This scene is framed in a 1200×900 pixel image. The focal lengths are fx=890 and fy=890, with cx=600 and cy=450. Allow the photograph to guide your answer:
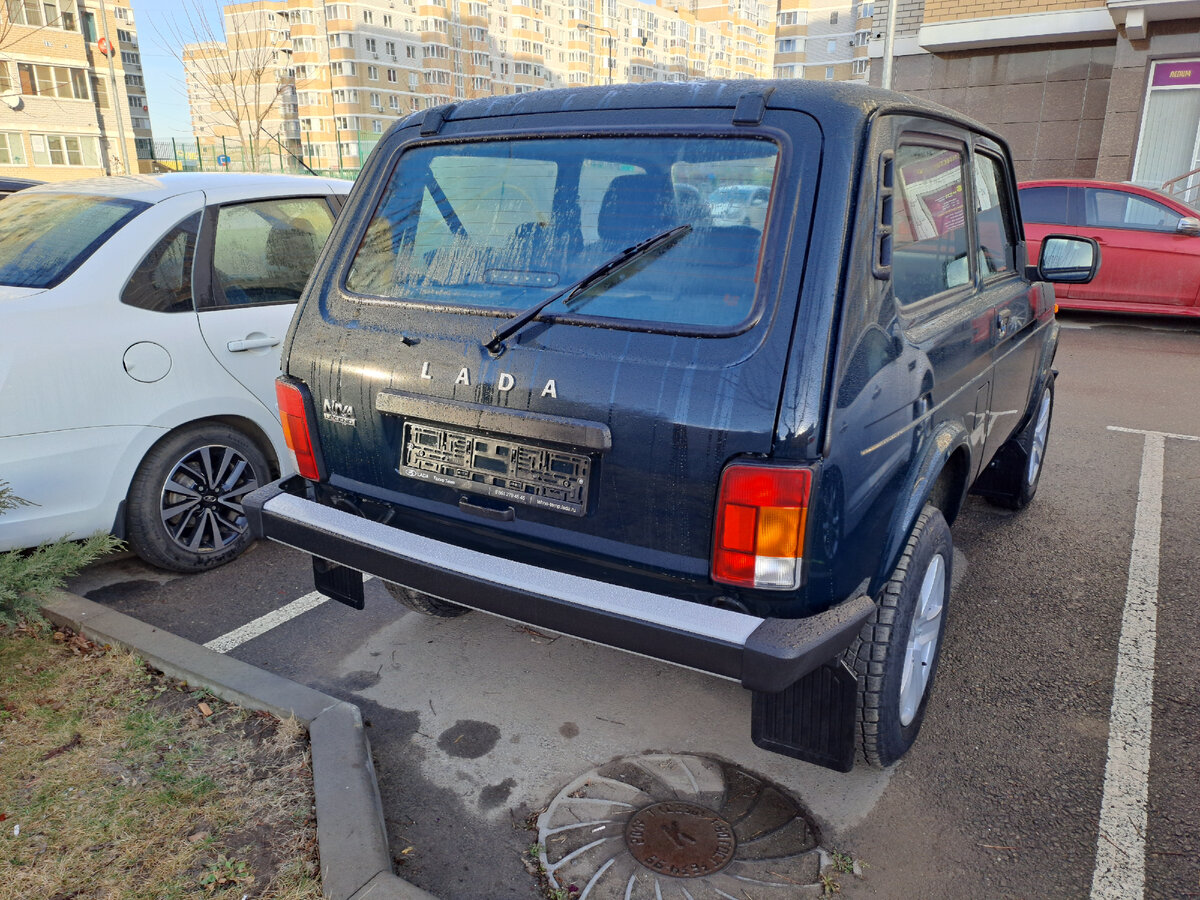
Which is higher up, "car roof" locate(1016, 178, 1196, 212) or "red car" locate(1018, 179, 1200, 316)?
"car roof" locate(1016, 178, 1196, 212)

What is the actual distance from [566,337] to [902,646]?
1272mm

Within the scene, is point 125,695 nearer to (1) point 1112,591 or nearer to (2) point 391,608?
(2) point 391,608

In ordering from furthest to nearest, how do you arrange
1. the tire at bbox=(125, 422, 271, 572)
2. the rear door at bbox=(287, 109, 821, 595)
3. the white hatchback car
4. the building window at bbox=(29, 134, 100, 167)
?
the building window at bbox=(29, 134, 100, 167)
the tire at bbox=(125, 422, 271, 572)
the white hatchback car
the rear door at bbox=(287, 109, 821, 595)

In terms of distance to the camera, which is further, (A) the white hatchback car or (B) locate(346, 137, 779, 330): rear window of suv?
(A) the white hatchback car

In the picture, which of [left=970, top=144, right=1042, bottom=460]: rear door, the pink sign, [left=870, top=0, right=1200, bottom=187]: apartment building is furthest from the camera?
[left=870, top=0, right=1200, bottom=187]: apartment building

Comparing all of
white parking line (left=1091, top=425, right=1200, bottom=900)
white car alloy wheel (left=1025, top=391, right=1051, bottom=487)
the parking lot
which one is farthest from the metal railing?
white parking line (left=1091, top=425, right=1200, bottom=900)

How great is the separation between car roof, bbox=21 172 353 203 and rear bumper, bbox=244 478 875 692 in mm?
2277

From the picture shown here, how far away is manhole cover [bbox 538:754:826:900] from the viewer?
2.35 metres

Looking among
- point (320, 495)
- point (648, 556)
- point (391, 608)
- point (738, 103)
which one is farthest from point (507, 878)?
point (738, 103)

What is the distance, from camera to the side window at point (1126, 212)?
10.3 meters

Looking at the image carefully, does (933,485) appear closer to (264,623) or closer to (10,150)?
(264,623)

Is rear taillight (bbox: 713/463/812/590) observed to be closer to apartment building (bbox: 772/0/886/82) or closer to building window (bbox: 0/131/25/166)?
building window (bbox: 0/131/25/166)

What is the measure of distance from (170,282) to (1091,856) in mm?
4058

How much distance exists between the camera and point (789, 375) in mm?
2059
